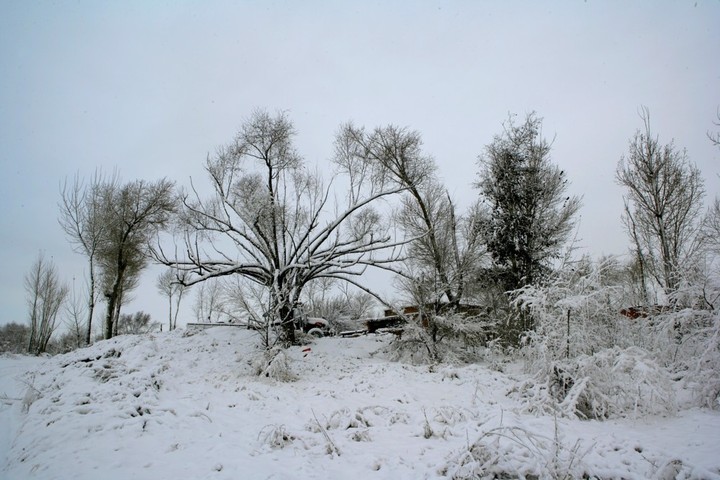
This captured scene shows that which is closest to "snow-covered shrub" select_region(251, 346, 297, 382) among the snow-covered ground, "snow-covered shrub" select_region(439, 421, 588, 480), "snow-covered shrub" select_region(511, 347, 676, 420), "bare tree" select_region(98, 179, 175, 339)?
the snow-covered ground

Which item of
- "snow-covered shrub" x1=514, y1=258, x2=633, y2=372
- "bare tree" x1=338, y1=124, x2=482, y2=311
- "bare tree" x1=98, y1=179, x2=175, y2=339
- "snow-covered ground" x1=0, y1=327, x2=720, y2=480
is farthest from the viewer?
"bare tree" x1=98, y1=179, x2=175, y2=339

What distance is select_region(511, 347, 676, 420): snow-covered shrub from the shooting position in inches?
217

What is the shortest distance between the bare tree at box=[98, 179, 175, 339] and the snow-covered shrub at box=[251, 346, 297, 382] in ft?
40.8

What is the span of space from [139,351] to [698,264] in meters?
13.1

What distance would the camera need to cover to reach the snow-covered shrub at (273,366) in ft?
30.7

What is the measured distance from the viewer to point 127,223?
60.5ft

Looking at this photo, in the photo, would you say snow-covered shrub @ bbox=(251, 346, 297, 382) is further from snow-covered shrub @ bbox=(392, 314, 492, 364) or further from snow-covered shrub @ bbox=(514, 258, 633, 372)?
snow-covered shrub @ bbox=(514, 258, 633, 372)

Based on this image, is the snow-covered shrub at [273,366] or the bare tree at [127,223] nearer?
the snow-covered shrub at [273,366]

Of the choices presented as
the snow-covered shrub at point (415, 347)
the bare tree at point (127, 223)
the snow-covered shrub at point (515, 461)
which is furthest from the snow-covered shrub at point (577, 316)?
the bare tree at point (127, 223)

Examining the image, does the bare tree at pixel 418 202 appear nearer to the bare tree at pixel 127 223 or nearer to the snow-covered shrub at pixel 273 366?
the snow-covered shrub at pixel 273 366

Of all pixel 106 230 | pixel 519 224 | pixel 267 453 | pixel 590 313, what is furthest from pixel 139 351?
pixel 519 224

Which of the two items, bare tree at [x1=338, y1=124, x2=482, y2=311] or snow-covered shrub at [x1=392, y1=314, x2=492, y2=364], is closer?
snow-covered shrub at [x1=392, y1=314, x2=492, y2=364]

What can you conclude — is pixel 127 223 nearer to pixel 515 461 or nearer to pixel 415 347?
pixel 415 347

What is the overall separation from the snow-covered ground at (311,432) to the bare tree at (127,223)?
36.6 ft
